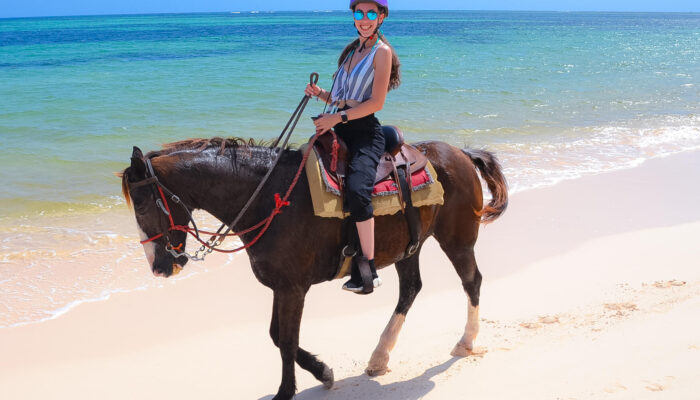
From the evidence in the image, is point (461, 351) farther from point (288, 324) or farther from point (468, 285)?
point (288, 324)

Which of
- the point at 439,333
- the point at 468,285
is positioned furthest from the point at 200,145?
the point at 439,333

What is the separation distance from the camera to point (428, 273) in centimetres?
688

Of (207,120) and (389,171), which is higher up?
(389,171)

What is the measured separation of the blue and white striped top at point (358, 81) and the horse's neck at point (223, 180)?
66 cm

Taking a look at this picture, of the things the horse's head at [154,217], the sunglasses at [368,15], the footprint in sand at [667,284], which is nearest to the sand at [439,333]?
the footprint in sand at [667,284]

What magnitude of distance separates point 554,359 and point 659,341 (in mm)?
734

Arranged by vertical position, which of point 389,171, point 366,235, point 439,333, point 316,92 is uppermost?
point 316,92

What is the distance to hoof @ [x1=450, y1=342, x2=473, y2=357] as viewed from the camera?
500 cm

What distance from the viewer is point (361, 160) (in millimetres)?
4070

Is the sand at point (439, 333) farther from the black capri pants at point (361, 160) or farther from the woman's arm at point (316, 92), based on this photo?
the woman's arm at point (316, 92)

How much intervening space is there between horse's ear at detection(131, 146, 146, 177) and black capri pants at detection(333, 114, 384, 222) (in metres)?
1.23

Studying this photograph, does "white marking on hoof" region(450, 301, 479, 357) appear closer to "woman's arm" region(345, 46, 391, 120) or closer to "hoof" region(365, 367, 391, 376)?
"hoof" region(365, 367, 391, 376)

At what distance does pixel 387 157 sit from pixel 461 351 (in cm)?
172

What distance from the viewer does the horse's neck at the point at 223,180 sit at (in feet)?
12.5
